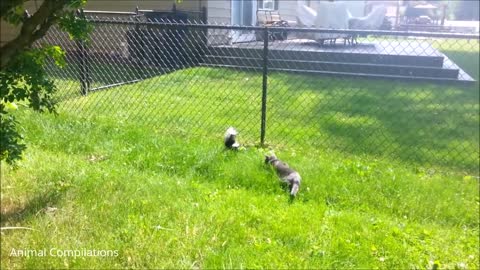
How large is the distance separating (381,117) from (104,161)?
11.4ft

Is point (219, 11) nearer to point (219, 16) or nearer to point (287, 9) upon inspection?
point (219, 16)

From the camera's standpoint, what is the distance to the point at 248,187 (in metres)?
3.63

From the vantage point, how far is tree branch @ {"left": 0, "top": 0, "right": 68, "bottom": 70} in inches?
60.7

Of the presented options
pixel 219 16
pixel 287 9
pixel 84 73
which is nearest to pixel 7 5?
pixel 84 73

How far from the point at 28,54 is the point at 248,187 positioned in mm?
2112

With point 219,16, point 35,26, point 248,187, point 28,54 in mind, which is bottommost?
point 248,187

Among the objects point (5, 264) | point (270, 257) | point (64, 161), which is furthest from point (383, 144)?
point (5, 264)

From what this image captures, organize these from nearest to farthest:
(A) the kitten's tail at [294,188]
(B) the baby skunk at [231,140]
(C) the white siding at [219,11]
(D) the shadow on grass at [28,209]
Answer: (D) the shadow on grass at [28,209]
(A) the kitten's tail at [294,188]
(B) the baby skunk at [231,140]
(C) the white siding at [219,11]

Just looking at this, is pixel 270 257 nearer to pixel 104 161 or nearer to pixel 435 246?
pixel 435 246

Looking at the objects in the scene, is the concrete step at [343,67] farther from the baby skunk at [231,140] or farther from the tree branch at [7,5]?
the tree branch at [7,5]

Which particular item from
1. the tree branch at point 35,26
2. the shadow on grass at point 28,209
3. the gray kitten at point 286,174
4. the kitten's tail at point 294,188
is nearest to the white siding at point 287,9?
the gray kitten at point 286,174

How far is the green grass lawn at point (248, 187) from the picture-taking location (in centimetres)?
266

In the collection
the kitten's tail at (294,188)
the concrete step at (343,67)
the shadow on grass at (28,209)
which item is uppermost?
the shadow on grass at (28,209)

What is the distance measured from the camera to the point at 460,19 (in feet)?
47.5
